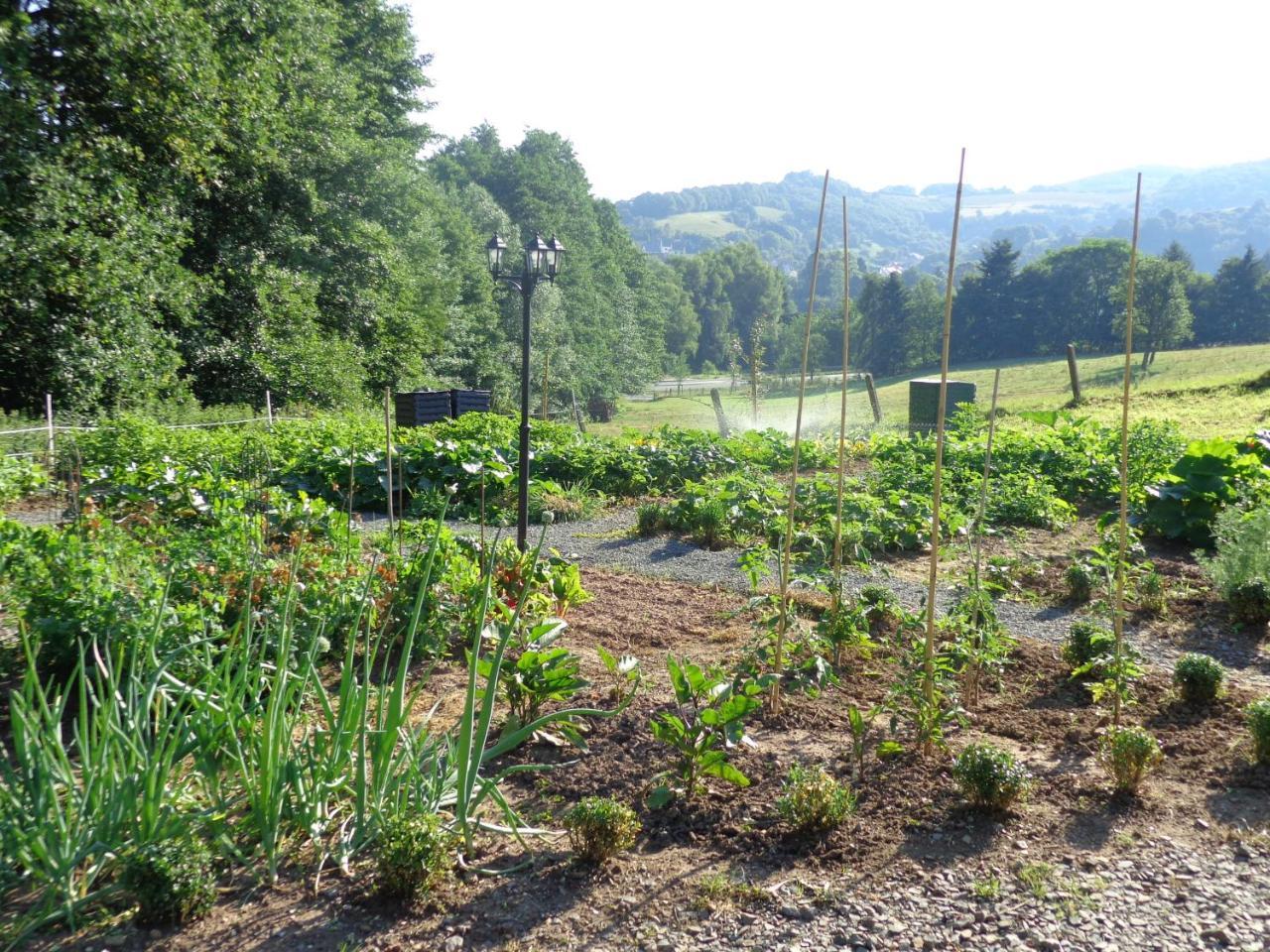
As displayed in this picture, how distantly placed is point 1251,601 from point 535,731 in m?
3.82

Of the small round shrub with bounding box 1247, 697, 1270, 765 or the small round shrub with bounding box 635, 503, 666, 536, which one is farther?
the small round shrub with bounding box 635, 503, 666, 536

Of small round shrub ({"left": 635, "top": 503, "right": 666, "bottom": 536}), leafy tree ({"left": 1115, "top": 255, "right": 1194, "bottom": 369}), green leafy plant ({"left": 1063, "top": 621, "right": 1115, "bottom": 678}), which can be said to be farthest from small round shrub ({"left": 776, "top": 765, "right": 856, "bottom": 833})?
leafy tree ({"left": 1115, "top": 255, "right": 1194, "bottom": 369})

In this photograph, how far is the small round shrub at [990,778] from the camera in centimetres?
262

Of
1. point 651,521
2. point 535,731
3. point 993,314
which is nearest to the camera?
point 535,731

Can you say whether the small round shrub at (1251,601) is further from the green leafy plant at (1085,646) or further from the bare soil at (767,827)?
the green leafy plant at (1085,646)

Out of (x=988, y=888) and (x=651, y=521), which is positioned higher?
(x=988, y=888)

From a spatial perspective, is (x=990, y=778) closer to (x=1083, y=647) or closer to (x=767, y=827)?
(x=767, y=827)

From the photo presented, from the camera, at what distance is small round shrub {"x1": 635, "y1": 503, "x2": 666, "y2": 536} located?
7.82 m

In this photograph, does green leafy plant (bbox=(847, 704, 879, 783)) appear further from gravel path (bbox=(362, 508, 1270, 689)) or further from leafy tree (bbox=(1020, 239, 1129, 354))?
leafy tree (bbox=(1020, 239, 1129, 354))

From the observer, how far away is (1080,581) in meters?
5.20

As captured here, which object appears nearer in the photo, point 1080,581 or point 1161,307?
point 1080,581

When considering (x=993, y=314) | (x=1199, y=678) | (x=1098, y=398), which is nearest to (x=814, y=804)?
(x=1199, y=678)

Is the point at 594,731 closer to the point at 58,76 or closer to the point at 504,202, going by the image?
the point at 58,76

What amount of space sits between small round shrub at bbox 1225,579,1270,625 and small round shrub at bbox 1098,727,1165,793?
2286 mm
